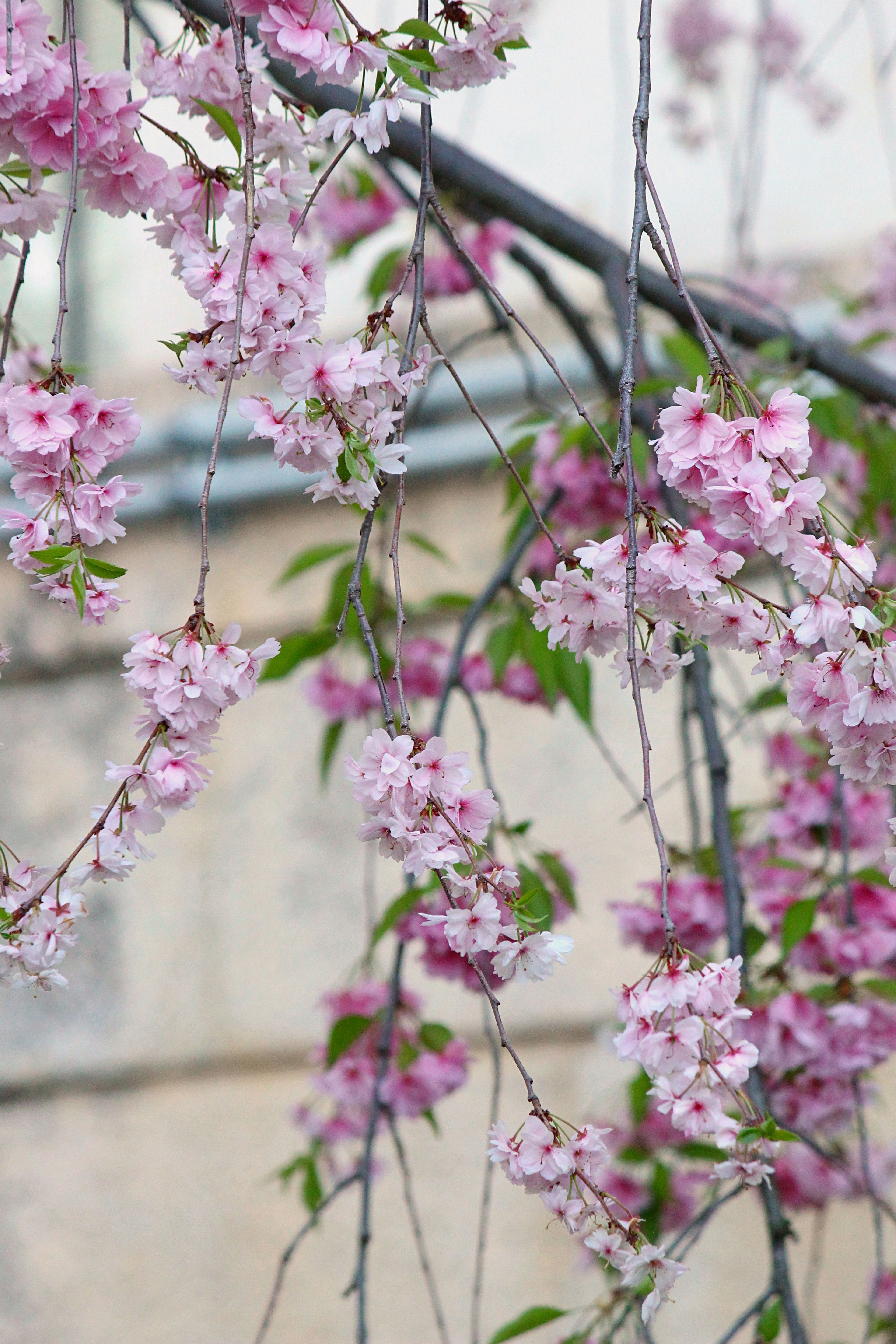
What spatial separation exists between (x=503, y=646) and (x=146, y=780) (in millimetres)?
562

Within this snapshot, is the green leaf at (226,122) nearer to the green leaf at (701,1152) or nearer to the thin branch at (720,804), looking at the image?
the thin branch at (720,804)

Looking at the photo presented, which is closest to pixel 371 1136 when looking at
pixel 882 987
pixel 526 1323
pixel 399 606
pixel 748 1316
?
pixel 526 1323

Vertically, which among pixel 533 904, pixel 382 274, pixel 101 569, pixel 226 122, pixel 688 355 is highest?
pixel 382 274

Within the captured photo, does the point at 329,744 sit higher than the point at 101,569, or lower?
higher

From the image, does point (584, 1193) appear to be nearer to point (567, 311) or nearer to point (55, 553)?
point (55, 553)

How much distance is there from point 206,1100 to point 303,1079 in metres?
0.13

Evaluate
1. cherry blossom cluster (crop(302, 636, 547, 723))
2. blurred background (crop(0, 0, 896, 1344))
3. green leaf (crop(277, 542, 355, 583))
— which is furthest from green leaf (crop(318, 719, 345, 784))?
blurred background (crop(0, 0, 896, 1344))

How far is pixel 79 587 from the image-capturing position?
1.55 feet

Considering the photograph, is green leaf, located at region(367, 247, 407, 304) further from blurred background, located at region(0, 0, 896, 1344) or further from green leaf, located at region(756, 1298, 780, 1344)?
green leaf, located at region(756, 1298, 780, 1344)

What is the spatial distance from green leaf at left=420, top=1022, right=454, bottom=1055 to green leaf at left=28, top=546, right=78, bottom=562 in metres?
0.62

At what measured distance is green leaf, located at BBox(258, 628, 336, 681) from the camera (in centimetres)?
106

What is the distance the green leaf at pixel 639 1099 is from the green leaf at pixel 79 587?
0.77 metres

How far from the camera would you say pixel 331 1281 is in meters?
1.57

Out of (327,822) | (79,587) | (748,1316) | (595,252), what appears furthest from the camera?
(327,822)
